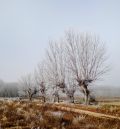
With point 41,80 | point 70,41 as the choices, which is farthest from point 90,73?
point 41,80

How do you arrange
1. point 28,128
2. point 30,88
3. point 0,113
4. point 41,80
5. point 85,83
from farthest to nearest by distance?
point 30,88, point 41,80, point 85,83, point 0,113, point 28,128

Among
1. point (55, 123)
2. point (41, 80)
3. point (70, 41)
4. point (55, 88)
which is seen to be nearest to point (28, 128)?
point (55, 123)

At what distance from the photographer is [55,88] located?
6681 cm

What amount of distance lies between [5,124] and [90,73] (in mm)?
33440

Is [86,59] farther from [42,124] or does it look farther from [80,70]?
[42,124]

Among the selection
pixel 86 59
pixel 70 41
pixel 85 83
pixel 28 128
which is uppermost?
pixel 70 41

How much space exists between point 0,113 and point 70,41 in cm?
3392

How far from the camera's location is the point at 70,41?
50.2 m

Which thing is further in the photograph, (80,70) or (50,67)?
(50,67)

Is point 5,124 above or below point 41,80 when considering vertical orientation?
below

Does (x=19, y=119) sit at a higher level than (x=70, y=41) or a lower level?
lower

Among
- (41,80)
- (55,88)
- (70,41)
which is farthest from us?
(41,80)

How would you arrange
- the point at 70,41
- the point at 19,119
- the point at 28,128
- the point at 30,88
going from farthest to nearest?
the point at 30,88
the point at 70,41
the point at 19,119
the point at 28,128

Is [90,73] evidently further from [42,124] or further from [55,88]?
[42,124]
